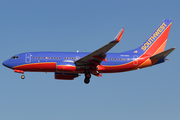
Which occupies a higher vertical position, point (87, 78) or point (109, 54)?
point (109, 54)

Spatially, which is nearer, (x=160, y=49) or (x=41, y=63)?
(x=41, y=63)

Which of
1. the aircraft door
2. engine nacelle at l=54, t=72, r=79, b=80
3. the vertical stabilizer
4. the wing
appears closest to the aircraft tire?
the wing

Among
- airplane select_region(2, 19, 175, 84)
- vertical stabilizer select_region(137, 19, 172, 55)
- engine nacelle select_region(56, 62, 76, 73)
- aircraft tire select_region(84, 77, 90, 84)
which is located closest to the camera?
engine nacelle select_region(56, 62, 76, 73)

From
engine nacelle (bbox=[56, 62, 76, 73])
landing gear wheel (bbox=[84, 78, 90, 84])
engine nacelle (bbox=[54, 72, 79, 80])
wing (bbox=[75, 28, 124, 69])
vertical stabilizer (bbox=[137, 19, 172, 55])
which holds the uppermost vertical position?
vertical stabilizer (bbox=[137, 19, 172, 55])

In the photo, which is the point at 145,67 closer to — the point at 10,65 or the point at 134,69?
the point at 134,69

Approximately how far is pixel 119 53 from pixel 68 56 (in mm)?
7374

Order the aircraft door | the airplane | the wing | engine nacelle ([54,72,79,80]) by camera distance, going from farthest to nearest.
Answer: engine nacelle ([54,72,79,80]) < the aircraft door < the airplane < the wing

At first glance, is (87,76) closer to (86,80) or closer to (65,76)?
(86,80)

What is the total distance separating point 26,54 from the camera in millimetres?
48031

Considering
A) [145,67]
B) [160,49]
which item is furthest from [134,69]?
[160,49]

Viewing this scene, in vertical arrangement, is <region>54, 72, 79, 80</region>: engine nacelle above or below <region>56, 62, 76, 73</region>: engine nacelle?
below

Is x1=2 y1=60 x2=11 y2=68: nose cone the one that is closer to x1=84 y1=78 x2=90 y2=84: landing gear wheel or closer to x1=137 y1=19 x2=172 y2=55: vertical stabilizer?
x1=84 y1=78 x2=90 y2=84: landing gear wheel

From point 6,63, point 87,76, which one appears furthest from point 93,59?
point 6,63

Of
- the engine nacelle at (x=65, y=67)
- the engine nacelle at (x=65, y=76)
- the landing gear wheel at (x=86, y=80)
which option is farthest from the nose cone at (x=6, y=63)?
the landing gear wheel at (x=86, y=80)
